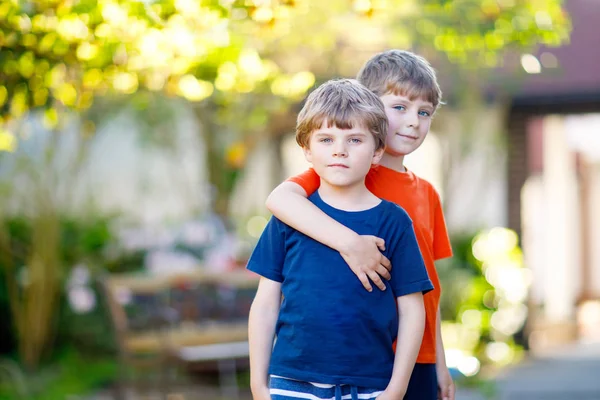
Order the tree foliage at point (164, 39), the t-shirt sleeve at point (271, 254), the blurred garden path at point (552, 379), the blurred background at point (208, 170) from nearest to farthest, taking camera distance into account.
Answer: the t-shirt sleeve at point (271, 254), the tree foliage at point (164, 39), the blurred background at point (208, 170), the blurred garden path at point (552, 379)

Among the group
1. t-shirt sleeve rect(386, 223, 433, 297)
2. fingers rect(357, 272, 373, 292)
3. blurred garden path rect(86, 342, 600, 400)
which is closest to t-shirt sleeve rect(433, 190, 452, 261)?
t-shirt sleeve rect(386, 223, 433, 297)

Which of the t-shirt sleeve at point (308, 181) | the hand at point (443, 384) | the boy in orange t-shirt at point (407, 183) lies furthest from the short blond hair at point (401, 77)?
the hand at point (443, 384)

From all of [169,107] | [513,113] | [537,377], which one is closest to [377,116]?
[537,377]

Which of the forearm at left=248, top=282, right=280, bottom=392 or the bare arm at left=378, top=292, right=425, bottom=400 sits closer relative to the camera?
the bare arm at left=378, top=292, right=425, bottom=400

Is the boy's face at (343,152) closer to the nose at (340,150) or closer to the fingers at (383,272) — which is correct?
the nose at (340,150)

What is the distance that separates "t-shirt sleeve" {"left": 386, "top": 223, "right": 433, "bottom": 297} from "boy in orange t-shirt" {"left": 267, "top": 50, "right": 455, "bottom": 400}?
36 millimetres

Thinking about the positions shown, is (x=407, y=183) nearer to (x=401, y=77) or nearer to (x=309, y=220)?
(x=401, y=77)

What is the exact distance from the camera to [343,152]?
2.46 metres

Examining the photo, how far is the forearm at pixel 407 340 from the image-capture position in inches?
95.8

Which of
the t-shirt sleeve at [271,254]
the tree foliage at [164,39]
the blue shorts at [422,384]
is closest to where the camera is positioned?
the t-shirt sleeve at [271,254]

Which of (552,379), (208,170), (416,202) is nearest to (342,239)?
(416,202)

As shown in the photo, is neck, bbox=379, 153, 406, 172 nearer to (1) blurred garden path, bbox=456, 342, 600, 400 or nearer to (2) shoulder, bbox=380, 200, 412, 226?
(2) shoulder, bbox=380, 200, 412, 226

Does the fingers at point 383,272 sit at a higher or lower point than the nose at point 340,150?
lower

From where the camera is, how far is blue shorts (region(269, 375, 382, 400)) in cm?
243
